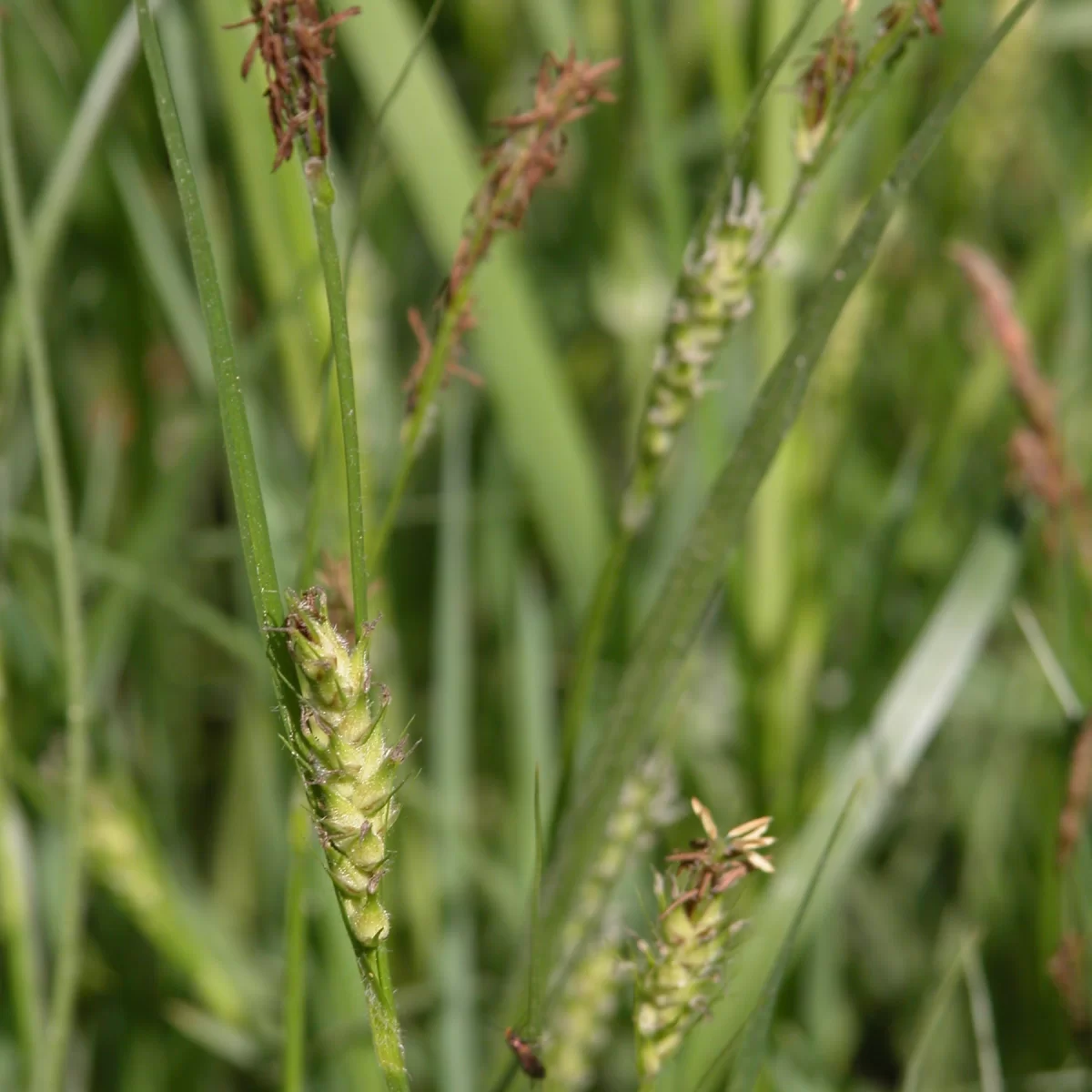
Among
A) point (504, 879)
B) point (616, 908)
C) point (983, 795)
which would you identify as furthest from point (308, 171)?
point (983, 795)

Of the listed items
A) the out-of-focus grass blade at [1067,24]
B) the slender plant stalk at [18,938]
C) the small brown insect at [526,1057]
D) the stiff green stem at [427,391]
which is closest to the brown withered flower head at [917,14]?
the stiff green stem at [427,391]

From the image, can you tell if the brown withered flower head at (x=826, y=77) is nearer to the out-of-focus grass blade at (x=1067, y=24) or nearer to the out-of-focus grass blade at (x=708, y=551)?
the out-of-focus grass blade at (x=708, y=551)

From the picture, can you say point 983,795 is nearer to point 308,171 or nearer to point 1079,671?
point 1079,671

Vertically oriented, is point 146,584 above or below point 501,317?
below

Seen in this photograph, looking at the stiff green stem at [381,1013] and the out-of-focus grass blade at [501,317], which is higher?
the out-of-focus grass blade at [501,317]

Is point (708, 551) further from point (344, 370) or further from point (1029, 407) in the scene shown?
point (1029, 407)

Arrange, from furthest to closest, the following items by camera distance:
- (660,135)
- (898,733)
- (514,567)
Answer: (514,567) → (660,135) → (898,733)

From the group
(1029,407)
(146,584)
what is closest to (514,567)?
(146,584)
